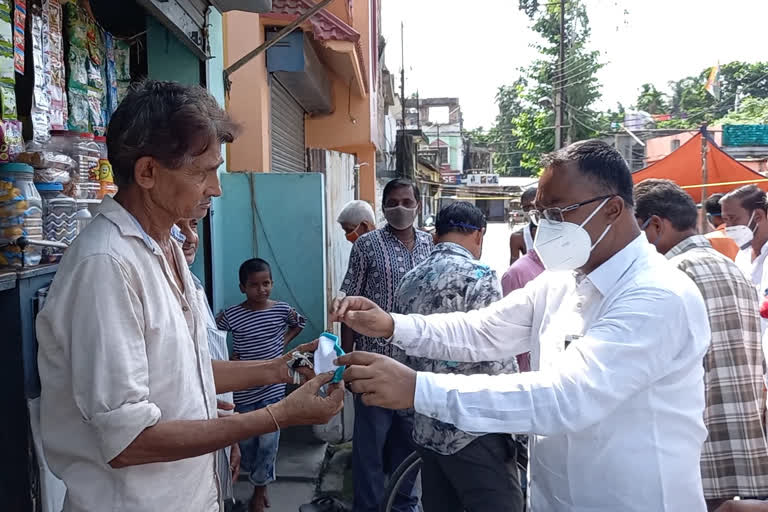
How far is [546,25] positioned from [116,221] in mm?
28907

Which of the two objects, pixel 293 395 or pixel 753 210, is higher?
pixel 753 210

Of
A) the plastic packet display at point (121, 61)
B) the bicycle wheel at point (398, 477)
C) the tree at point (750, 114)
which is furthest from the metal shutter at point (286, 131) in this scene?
the tree at point (750, 114)

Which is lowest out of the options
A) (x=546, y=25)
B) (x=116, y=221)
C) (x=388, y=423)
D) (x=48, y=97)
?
(x=388, y=423)

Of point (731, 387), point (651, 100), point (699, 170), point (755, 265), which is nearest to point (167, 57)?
point (731, 387)

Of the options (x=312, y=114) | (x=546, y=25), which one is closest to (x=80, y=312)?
(x=312, y=114)

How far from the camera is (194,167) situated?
5.43 ft

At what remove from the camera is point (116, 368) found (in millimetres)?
1395

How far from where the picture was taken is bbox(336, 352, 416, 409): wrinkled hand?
1693 millimetres

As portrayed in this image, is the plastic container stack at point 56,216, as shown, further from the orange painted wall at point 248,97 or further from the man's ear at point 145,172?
the orange painted wall at point 248,97

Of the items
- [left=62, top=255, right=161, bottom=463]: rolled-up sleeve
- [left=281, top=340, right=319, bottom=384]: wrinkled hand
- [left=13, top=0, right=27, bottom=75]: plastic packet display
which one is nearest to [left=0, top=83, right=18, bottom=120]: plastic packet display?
[left=13, top=0, right=27, bottom=75]: plastic packet display

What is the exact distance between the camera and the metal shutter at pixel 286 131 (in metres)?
7.24

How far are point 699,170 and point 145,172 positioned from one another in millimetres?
11646

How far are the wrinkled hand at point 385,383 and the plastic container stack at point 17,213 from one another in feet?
3.89

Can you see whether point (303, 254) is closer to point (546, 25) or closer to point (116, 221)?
point (116, 221)
